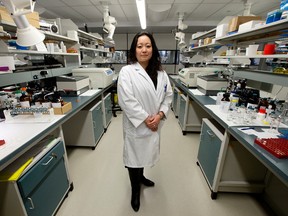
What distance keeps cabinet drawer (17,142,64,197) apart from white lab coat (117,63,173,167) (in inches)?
22.3

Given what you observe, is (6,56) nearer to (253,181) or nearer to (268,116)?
(268,116)

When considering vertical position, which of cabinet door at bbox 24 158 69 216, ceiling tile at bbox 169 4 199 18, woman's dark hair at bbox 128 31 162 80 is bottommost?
cabinet door at bbox 24 158 69 216

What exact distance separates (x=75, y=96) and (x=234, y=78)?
2.23 meters

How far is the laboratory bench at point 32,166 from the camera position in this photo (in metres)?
0.94

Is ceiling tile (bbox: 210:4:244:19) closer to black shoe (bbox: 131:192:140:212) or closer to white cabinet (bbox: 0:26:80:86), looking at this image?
white cabinet (bbox: 0:26:80:86)

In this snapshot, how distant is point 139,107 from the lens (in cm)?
124

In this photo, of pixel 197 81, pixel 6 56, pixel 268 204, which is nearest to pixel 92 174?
pixel 6 56

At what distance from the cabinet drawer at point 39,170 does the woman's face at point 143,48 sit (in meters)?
1.01

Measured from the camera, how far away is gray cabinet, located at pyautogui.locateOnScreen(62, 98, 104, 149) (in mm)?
2205

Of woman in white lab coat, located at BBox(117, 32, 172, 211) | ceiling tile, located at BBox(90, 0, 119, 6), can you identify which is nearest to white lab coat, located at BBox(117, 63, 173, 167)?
woman in white lab coat, located at BBox(117, 32, 172, 211)

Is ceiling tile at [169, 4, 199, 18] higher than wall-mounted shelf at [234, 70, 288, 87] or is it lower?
higher

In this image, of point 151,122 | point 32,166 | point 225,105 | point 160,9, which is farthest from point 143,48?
point 160,9

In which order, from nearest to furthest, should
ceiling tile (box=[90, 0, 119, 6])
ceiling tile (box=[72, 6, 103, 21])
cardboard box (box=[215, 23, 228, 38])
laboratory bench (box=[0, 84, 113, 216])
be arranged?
laboratory bench (box=[0, 84, 113, 216]), cardboard box (box=[215, 23, 228, 38]), ceiling tile (box=[90, 0, 119, 6]), ceiling tile (box=[72, 6, 103, 21])

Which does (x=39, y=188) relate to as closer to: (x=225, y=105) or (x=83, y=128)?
(x=83, y=128)
